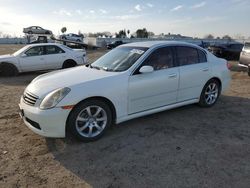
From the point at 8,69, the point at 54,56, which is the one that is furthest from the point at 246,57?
the point at 8,69

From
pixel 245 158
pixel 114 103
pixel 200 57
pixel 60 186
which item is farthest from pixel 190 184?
pixel 200 57

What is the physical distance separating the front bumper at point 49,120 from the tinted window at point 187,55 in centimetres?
278

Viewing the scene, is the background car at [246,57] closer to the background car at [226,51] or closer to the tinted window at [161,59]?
the background car at [226,51]

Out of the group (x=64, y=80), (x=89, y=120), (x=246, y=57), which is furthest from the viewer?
(x=246, y=57)

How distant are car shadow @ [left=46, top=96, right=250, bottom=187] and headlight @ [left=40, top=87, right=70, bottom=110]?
28.6 inches

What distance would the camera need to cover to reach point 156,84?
4.96 m

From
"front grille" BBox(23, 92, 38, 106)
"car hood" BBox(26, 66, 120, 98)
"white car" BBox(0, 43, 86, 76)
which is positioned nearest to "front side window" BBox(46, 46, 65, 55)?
→ "white car" BBox(0, 43, 86, 76)

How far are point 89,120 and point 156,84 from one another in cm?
149

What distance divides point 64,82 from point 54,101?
50 cm

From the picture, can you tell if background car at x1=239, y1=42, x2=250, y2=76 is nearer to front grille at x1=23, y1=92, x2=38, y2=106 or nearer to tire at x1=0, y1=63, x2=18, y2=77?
tire at x1=0, y1=63, x2=18, y2=77

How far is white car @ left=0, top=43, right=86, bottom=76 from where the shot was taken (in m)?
11.1

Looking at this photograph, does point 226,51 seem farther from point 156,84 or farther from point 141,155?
point 141,155

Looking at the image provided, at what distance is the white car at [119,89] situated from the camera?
13.2 ft

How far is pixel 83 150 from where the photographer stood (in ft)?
13.3
